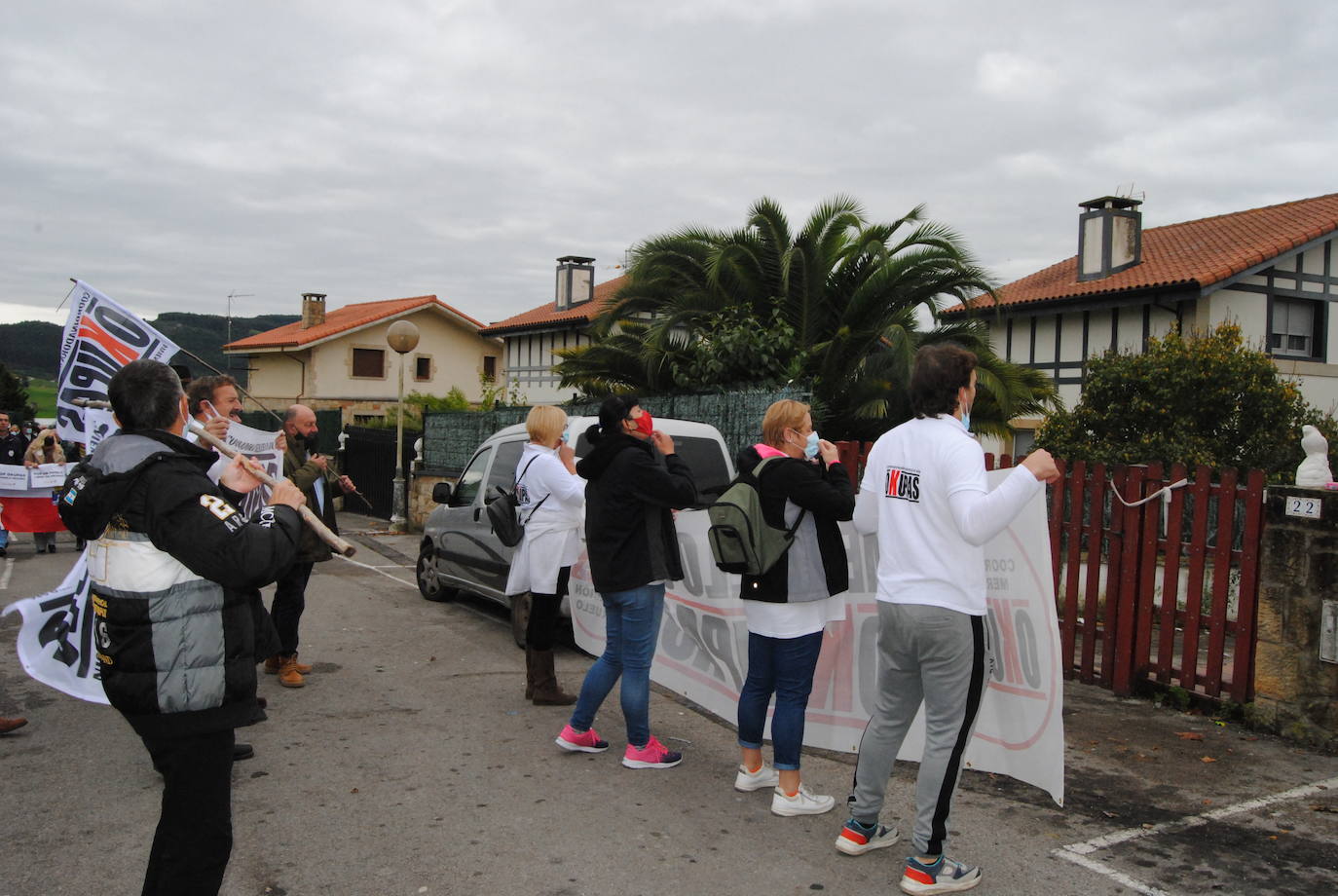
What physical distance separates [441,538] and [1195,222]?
26.2 m

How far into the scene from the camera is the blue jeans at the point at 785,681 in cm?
444

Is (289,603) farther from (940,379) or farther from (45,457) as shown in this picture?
(45,457)

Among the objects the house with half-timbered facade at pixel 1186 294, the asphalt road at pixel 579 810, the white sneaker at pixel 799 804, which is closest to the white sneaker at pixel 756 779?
the asphalt road at pixel 579 810

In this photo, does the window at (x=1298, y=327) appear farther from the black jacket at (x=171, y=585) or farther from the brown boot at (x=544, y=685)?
the black jacket at (x=171, y=585)

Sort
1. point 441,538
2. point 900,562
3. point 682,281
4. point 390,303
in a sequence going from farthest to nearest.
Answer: point 390,303, point 682,281, point 441,538, point 900,562

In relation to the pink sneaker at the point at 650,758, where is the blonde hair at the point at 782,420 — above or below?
above

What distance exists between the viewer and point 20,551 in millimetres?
14617

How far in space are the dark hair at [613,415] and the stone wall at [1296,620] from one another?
375 cm

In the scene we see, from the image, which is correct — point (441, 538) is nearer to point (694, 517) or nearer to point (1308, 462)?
point (694, 517)

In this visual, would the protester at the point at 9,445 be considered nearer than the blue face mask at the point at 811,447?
No

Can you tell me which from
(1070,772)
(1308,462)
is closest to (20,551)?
(1070,772)

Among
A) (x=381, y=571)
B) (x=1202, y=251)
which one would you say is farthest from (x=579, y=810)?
(x=1202, y=251)

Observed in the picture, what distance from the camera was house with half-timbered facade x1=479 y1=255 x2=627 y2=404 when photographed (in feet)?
130

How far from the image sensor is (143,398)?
3141mm
